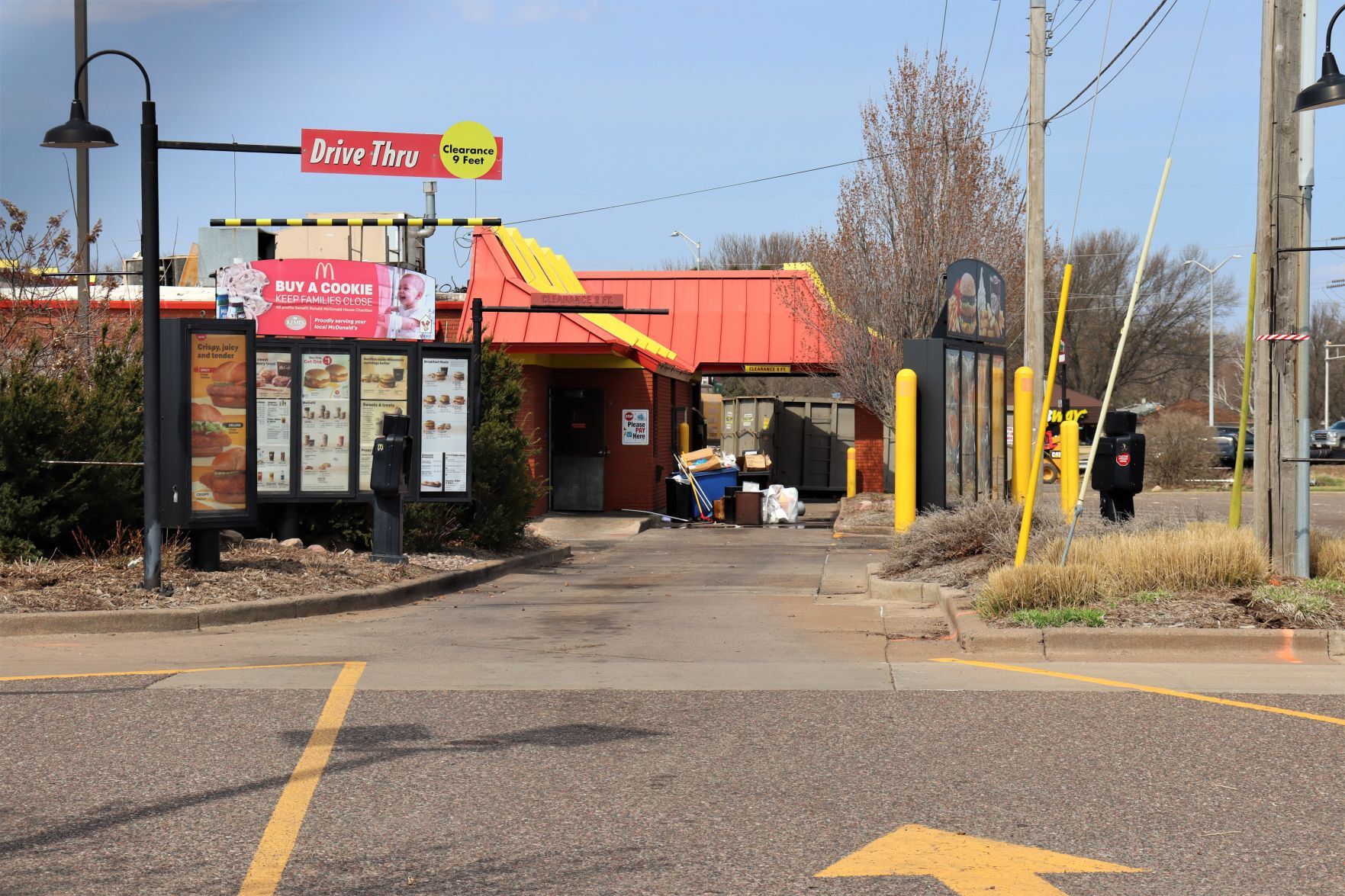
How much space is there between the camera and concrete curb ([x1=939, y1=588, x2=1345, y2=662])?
368 inches

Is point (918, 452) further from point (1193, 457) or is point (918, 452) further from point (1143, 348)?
point (1143, 348)

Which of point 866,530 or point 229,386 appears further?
point 866,530

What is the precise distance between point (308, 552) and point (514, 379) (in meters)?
5.40

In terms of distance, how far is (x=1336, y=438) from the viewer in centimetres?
6147

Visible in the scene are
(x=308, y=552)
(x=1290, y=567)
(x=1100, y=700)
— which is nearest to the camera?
(x=1100, y=700)

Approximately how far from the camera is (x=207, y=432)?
12867 millimetres

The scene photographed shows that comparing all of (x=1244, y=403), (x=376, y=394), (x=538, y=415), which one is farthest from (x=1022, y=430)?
(x=538, y=415)

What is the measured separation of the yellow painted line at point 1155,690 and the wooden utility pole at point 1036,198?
35.0 ft

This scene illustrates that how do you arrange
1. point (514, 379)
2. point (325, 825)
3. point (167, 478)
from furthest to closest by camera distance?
point (514, 379) < point (167, 478) < point (325, 825)

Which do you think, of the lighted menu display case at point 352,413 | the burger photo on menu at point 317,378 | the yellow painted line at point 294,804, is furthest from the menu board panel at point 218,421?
the yellow painted line at point 294,804

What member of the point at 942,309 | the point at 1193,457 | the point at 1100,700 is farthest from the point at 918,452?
the point at 1193,457

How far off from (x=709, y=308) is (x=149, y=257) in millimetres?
22382

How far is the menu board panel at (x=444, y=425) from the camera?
51.1ft

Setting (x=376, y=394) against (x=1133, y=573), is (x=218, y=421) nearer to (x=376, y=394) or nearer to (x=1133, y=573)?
(x=376, y=394)
